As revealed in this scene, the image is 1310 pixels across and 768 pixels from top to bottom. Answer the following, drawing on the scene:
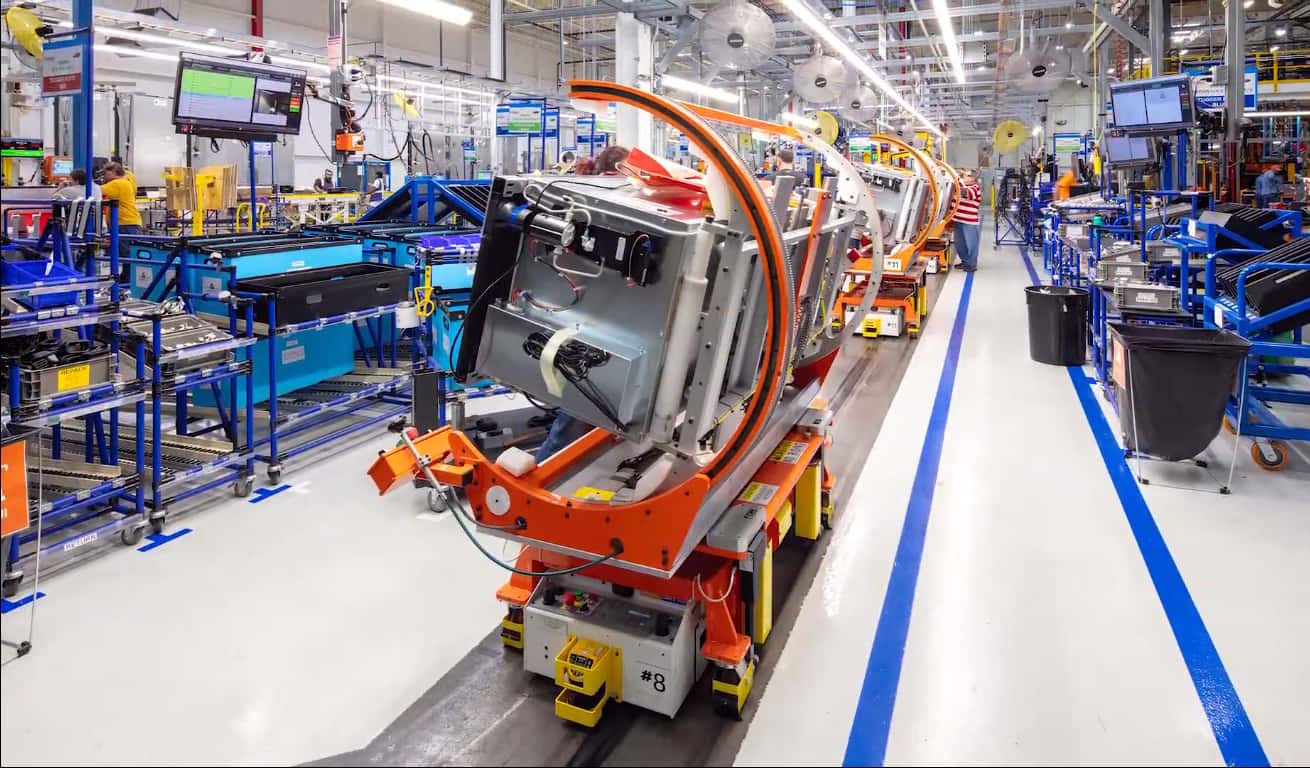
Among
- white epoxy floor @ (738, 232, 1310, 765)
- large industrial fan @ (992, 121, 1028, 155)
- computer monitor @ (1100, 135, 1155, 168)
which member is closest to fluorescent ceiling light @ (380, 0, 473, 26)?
white epoxy floor @ (738, 232, 1310, 765)

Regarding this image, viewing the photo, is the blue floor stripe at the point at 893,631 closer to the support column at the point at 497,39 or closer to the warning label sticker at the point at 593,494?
the warning label sticker at the point at 593,494

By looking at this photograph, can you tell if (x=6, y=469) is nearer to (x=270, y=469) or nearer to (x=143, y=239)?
(x=270, y=469)

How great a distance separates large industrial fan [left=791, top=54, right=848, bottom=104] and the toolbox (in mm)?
7925

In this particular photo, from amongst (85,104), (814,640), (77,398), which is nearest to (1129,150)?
(814,640)

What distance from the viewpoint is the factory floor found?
2426 millimetres

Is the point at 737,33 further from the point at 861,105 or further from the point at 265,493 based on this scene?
the point at 265,493

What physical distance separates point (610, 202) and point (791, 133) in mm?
1245

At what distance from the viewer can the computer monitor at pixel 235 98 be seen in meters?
5.53

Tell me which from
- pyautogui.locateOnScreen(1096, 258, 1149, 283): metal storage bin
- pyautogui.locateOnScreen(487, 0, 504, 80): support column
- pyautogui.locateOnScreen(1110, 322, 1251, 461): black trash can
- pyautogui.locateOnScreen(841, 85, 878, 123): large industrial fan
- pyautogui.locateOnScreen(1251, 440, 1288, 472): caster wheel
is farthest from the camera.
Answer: pyautogui.locateOnScreen(841, 85, 878, 123): large industrial fan

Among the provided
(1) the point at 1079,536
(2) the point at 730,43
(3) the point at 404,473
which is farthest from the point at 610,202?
(2) the point at 730,43

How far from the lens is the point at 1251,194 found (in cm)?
1158

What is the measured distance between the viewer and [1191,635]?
301 centimetres

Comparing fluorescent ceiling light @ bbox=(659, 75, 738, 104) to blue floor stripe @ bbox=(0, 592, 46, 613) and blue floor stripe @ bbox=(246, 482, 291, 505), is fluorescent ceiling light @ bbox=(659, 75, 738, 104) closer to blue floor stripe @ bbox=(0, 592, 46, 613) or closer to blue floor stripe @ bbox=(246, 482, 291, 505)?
blue floor stripe @ bbox=(246, 482, 291, 505)

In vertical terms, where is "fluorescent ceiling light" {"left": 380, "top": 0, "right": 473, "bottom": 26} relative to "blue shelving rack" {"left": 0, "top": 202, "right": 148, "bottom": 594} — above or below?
above
